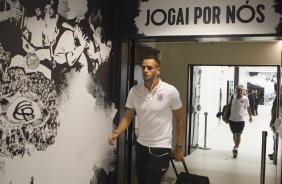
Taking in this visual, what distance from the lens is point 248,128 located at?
11.2 meters

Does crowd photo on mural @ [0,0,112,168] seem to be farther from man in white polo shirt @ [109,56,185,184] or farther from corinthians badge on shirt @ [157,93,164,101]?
corinthians badge on shirt @ [157,93,164,101]

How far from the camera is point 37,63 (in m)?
2.27

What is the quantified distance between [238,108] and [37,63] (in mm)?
4997

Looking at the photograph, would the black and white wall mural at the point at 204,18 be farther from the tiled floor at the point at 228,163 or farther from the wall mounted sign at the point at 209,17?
the tiled floor at the point at 228,163

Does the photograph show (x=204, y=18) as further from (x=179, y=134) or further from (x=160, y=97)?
(x=179, y=134)

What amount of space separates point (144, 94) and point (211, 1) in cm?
109

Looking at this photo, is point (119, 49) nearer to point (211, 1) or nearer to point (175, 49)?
point (211, 1)

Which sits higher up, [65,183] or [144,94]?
[144,94]

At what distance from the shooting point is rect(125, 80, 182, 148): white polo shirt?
269 centimetres

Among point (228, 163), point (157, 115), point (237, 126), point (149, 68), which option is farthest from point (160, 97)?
point (237, 126)

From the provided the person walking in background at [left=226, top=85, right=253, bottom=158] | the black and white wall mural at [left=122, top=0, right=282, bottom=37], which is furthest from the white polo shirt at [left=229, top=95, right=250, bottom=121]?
the black and white wall mural at [left=122, top=0, right=282, bottom=37]

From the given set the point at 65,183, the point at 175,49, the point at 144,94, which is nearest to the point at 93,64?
the point at 144,94

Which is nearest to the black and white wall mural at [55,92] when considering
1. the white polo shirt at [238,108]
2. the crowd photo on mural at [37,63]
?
the crowd photo on mural at [37,63]

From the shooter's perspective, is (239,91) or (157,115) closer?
(157,115)
